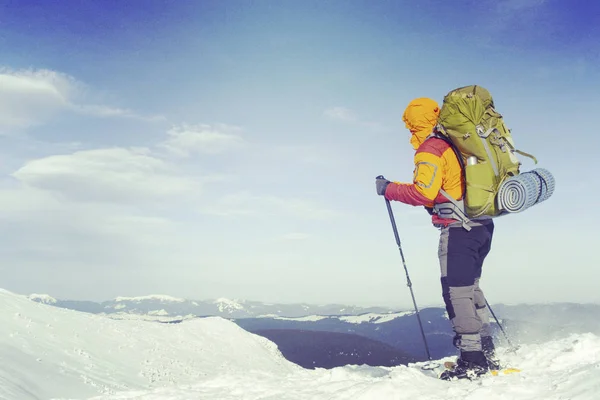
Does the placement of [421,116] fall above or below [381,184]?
above

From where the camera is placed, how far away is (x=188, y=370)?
1420 centimetres

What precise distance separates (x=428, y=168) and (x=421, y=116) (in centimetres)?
92

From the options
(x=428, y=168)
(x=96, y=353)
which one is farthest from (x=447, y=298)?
(x=96, y=353)

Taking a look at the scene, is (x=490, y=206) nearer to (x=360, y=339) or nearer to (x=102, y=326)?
(x=102, y=326)

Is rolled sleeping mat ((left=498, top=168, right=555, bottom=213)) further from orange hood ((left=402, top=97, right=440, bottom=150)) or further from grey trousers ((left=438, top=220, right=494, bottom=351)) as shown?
orange hood ((left=402, top=97, right=440, bottom=150))

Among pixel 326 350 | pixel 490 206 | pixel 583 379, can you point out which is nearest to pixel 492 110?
pixel 490 206

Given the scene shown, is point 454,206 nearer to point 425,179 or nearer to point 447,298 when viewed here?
point 425,179

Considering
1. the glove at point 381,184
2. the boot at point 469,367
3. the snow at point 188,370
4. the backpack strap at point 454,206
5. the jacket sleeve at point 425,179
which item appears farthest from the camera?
the glove at point 381,184

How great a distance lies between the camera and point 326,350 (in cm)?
6712

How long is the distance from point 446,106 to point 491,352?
377 cm

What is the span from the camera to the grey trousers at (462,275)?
5414mm

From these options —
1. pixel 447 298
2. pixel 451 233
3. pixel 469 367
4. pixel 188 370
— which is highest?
pixel 451 233

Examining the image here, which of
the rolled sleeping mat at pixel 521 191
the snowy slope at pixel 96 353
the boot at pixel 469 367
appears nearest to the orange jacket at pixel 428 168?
the rolled sleeping mat at pixel 521 191

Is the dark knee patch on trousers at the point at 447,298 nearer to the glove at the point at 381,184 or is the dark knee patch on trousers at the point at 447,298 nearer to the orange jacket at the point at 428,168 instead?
the orange jacket at the point at 428,168
